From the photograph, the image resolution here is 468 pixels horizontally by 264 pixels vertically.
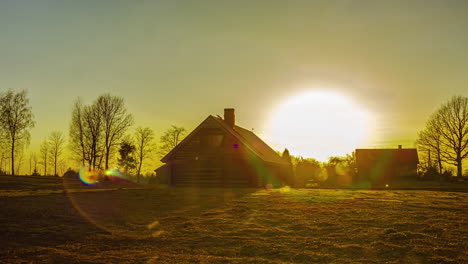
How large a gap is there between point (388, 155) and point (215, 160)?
46.5m

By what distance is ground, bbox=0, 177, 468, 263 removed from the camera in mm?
8125

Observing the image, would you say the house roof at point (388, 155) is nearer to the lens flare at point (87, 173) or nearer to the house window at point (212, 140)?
the house window at point (212, 140)

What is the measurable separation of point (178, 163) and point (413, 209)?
23.1 meters

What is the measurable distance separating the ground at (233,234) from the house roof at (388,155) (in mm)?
54563

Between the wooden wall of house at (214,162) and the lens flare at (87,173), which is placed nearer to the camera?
the wooden wall of house at (214,162)

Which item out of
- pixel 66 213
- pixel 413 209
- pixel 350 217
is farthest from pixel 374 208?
pixel 66 213

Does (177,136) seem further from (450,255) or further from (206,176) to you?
(450,255)

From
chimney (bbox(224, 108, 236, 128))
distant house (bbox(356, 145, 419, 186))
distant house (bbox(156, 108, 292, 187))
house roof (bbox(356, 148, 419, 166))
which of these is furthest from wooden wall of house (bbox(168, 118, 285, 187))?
house roof (bbox(356, 148, 419, 166))

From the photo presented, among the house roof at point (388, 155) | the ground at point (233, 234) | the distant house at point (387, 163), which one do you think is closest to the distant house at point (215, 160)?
the ground at point (233, 234)

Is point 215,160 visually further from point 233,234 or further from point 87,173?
point 87,173

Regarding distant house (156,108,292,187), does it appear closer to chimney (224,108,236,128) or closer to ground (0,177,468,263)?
chimney (224,108,236,128)

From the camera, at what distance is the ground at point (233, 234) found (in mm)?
8125

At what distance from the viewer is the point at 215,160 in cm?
3391

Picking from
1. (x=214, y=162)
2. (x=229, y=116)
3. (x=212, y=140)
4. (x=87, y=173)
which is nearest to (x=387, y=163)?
(x=229, y=116)
